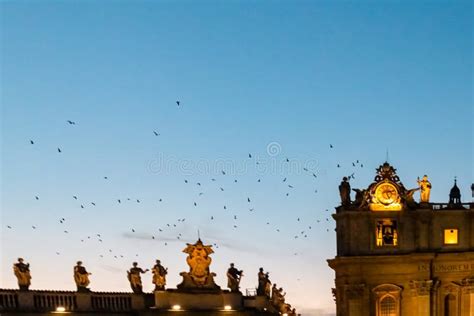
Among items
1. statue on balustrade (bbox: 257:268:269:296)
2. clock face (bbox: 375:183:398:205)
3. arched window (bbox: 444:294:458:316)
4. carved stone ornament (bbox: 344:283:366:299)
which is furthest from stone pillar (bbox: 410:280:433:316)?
statue on balustrade (bbox: 257:268:269:296)

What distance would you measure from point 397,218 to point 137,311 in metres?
30.8

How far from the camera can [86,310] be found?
Answer: 4412cm

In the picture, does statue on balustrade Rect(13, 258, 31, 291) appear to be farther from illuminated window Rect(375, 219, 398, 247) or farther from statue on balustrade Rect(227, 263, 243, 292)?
illuminated window Rect(375, 219, 398, 247)

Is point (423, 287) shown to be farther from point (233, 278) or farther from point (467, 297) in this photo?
point (233, 278)

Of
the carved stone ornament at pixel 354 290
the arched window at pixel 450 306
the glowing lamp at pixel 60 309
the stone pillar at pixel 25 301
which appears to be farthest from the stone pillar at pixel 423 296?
the stone pillar at pixel 25 301

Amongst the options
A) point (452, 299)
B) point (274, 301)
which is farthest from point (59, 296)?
point (452, 299)

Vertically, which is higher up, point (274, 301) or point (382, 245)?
point (382, 245)

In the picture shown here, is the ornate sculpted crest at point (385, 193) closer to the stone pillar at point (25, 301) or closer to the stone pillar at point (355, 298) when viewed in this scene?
the stone pillar at point (355, 298)

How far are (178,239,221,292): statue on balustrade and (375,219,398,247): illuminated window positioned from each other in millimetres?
25938

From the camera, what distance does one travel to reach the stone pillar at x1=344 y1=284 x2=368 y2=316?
70500mm

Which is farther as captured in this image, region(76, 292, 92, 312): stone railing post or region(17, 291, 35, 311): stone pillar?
region(76, 292, 92, 312): stone railing post

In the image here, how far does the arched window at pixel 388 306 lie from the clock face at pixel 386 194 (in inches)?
279

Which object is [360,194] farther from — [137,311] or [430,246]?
[137,311]

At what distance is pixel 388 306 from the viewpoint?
71062 mm
